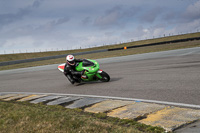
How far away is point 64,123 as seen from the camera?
4.51 meters

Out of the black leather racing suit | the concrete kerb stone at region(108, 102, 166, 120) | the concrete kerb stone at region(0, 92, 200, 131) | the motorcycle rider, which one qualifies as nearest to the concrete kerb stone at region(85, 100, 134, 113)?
the concrete kerb stone at region(0, 92, 200, 131)

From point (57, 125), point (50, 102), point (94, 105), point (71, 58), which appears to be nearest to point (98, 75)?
point (71, 58)

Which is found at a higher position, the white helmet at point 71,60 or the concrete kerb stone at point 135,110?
the white helmet at point 71,60

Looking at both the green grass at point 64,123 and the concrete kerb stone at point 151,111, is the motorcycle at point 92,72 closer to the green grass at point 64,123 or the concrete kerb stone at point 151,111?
the concrete kerb stone at point 151,111

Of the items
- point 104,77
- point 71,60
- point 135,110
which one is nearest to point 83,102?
point 135,110

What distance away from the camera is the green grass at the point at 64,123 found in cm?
396

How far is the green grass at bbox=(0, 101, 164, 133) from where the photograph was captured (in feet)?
13.0

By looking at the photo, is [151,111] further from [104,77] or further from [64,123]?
[104,77]

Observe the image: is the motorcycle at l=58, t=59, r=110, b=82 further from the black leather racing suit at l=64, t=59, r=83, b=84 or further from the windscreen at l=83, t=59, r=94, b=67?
the black leather racing suit at l=64, t=59, r=83, b=84

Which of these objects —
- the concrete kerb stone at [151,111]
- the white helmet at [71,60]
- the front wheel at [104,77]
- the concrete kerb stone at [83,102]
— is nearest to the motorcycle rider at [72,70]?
the white helmet at [71,60]

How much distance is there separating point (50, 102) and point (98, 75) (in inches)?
119

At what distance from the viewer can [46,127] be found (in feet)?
14.3

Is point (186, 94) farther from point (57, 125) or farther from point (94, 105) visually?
point (57, 125)

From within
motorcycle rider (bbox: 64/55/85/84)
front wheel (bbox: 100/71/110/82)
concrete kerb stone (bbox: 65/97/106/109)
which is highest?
motorcycle rider (bbox: 64/55/85/84)
